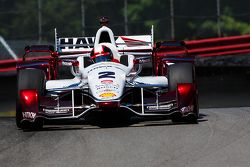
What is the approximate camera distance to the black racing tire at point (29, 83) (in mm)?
11773

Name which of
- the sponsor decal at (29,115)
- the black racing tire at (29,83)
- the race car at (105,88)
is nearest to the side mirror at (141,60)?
the race car at (105,88)

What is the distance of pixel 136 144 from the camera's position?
9.88m

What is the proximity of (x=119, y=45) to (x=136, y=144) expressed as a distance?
4835 mm

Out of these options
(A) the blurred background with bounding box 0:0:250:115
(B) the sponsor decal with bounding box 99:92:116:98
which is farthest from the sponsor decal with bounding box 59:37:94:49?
(A) the blurred background with bounding box 0:0:250:115

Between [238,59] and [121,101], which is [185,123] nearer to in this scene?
[121,101]

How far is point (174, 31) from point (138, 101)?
31.4 ft

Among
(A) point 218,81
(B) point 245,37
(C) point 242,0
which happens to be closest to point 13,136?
(A) point 218,81

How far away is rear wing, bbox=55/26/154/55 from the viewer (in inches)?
566

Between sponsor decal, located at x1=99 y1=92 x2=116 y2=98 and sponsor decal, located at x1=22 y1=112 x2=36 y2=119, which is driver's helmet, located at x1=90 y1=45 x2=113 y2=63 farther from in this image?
sponsor decal, located at x1=22 y1=112 x2=36 y2=119

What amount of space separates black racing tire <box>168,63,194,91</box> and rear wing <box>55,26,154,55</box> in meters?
1.93

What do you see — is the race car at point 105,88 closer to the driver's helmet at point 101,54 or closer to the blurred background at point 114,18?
the driver's helmet at point 101,54

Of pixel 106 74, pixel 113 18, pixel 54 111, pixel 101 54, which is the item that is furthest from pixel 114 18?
pixel 54 111

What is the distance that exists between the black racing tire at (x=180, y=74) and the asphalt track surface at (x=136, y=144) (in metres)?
0.57

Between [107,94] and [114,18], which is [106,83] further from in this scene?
[114,18]
